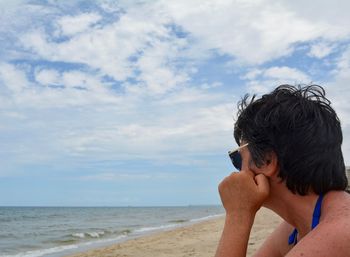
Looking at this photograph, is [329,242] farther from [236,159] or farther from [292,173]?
[236,159]

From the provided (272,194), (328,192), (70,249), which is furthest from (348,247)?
(70,249)

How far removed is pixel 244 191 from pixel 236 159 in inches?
6.5

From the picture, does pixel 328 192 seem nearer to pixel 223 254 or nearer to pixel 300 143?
pixel 300 143

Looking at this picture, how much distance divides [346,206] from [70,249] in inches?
692

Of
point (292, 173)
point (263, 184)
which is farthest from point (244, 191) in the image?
point (292, 173)

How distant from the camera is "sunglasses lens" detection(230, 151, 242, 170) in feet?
6.79

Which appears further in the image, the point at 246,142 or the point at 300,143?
the point at 246,142

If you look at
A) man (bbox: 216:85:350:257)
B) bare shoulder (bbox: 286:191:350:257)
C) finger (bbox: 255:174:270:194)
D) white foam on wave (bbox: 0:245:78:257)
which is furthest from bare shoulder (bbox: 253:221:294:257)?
white foam on wave (bbox: 0:245:78:257)

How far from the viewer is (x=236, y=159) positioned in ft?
6.89

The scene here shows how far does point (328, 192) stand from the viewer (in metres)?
1.85

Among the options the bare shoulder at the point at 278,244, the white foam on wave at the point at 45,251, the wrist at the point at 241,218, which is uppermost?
the wrist at the point at 241,218

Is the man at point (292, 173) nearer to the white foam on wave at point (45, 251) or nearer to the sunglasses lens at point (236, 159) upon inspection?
the sunglasses lens at point (236, 159)

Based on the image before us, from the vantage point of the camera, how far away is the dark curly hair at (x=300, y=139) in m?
1.81

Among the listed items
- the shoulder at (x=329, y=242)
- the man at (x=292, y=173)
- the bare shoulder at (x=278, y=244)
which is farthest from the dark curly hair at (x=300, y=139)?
the bare shoulder at (x=278, y=244)
